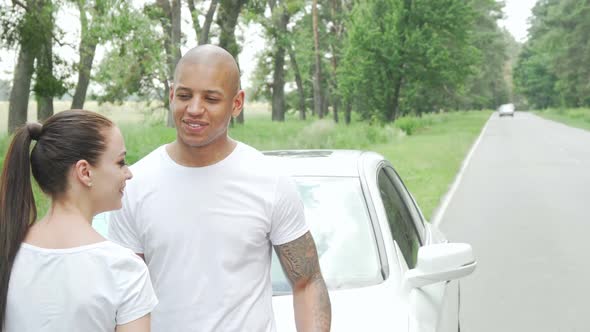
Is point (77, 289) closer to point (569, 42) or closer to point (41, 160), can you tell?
point (41, 160)

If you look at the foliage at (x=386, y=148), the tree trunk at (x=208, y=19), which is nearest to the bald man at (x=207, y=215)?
the foliage at (x=386, y=148)

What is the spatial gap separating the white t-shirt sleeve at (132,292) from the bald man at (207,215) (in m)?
0.54

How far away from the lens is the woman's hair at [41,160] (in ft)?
6.55

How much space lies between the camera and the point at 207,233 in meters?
2.48

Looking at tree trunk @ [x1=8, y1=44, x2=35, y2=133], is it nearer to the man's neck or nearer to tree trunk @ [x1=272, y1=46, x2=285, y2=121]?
the man's neck

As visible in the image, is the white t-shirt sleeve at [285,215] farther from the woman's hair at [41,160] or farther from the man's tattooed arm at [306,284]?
the woman's hair at [41,160]

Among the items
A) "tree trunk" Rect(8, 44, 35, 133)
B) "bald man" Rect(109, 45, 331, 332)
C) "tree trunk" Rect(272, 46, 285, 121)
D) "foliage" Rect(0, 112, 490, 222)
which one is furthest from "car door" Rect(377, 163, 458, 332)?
"tree trunk" Rect(272, 46, 285, 121)

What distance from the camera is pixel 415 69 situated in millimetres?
45562

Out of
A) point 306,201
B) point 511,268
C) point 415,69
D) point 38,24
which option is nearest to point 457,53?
point 415,69

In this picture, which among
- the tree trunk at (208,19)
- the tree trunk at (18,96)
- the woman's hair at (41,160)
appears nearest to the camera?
the woman's hair at (41,160)

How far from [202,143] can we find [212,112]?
10cm

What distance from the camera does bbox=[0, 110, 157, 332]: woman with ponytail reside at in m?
1.90

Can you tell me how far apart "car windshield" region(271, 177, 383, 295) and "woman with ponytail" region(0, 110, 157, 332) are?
1853mm

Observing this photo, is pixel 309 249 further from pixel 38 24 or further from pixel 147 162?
pixel 38 24
